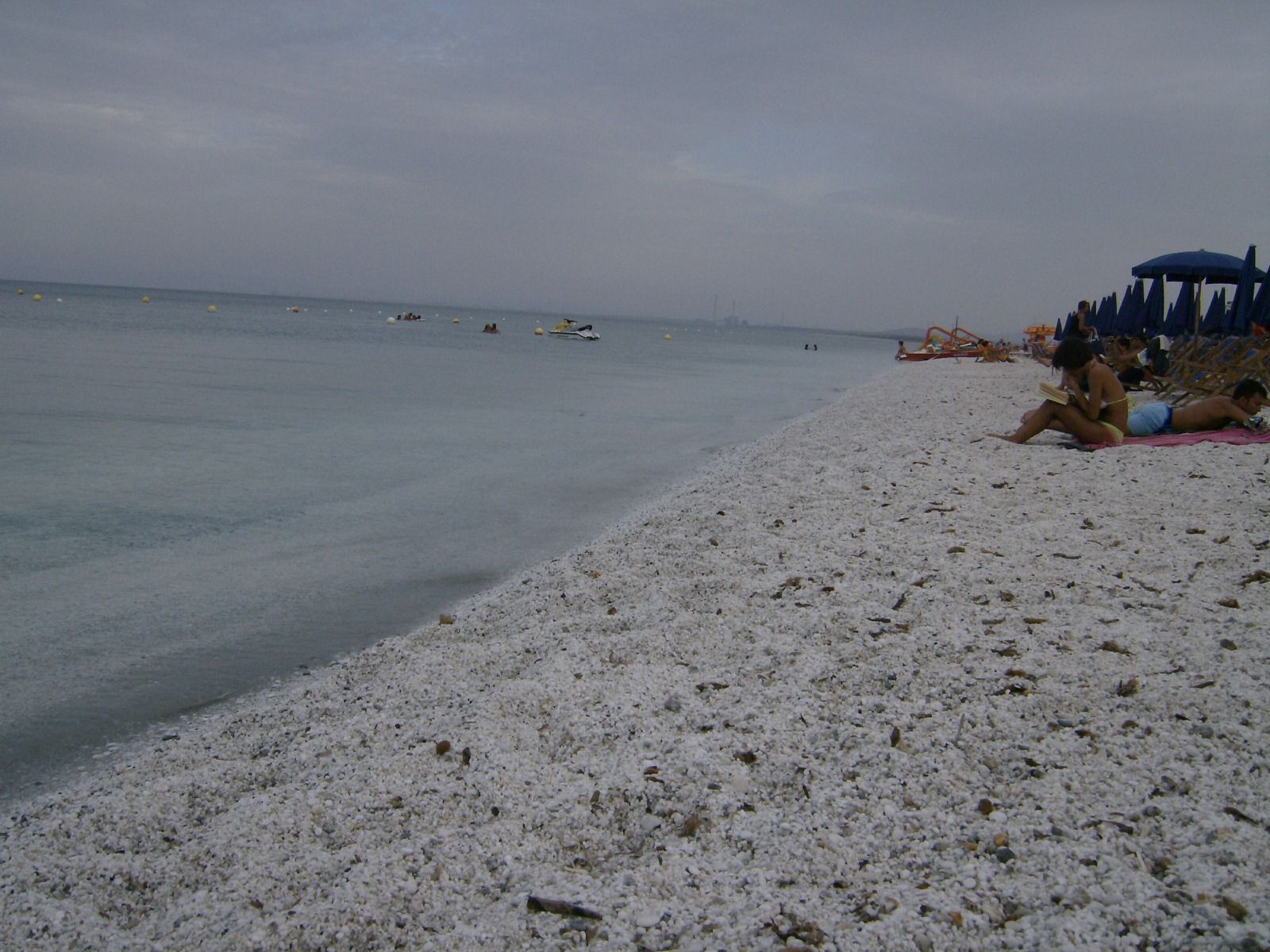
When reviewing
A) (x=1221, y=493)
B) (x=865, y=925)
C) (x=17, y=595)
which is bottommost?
(x=17, y=595)

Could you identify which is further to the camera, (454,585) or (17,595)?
(454,585)

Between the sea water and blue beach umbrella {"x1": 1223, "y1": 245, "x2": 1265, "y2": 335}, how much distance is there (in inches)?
279

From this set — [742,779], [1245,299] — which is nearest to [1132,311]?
[1245,299]

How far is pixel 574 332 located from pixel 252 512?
51593mm

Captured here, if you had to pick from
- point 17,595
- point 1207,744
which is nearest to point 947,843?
point 1207,744

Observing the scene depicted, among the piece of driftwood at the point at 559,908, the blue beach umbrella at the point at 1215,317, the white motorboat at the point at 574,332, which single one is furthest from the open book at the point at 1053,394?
the white motorboat at the point at 574,332

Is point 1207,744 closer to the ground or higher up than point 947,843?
higher up

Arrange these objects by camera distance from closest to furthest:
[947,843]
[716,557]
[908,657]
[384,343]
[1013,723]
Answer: [947,843] → [1013,723] → [908,657] → [716,557] → [384,343]

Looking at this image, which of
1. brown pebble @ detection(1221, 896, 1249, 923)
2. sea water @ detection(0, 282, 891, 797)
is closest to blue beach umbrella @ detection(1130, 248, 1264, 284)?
sea water @ detection(0, 282, 891, 797)

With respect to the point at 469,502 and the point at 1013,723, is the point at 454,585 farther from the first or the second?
the point at 1013,723

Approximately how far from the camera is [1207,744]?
2426 mm

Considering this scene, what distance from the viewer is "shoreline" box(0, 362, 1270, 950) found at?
1.94m

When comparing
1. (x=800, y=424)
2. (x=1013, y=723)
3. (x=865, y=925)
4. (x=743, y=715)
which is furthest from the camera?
(x=800, y=424)

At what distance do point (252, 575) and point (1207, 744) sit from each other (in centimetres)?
502
